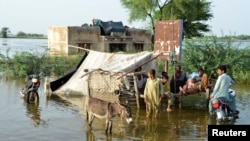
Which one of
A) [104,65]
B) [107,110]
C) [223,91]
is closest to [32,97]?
[104,65]

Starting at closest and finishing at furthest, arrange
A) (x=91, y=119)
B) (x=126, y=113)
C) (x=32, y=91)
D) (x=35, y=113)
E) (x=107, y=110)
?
(x=126, y=113) < (x=107, y=110) < (x=91, y=119) < (x=35, y=113) < (x=32, y=91)

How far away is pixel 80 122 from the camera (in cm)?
1154

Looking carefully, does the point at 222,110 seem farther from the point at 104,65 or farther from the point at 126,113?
the point at 104,65

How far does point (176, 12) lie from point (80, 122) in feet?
91.9

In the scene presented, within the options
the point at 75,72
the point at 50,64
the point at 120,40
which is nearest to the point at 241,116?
the point at 75,72

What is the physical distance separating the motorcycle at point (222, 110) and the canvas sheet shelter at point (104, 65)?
9.86ft

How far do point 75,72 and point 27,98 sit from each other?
9.60 ft

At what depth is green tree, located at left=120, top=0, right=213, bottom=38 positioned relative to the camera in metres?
37.4

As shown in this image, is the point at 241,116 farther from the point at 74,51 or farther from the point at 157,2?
the point at 157,2

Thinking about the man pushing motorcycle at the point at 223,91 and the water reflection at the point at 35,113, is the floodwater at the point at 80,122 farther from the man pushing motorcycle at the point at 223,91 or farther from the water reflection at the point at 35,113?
the man pushing motorcycle at the point at 223,91

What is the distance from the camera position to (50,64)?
2278 centimetres

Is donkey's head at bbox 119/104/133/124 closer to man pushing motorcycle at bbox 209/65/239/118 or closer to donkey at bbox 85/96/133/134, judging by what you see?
donkey at bbox 85/96/133/134

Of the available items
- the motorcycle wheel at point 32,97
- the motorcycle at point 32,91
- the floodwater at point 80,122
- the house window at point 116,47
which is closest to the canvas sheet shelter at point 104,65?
the floodwater at point 80,122

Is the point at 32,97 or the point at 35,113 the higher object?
the point at 32,97
